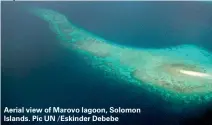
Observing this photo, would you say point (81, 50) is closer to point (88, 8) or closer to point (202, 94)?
point (88, 8)

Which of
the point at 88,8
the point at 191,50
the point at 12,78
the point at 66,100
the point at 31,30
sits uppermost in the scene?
the point at 88,8

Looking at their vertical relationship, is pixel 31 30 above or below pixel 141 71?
above

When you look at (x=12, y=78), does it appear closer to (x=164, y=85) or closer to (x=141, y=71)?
(x=141, y=71)

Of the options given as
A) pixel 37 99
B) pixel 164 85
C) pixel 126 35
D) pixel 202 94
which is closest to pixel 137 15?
pixel 126 35

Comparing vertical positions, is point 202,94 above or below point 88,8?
below

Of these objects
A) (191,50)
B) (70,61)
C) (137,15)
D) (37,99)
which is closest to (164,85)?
(191,50)

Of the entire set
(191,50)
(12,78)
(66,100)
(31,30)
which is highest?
(31,30)
